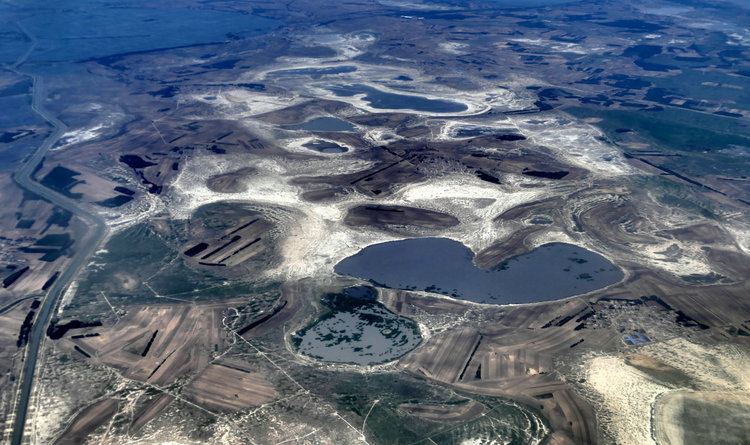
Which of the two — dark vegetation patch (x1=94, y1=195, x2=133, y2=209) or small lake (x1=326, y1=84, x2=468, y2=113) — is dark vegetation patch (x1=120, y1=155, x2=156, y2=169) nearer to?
dark vegetation patch (x1=94, y1=195, x2=133, y2=209)

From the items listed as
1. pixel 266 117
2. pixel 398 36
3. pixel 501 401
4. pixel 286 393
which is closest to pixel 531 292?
pixel 501 401

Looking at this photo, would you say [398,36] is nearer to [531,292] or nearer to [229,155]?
[229,155]

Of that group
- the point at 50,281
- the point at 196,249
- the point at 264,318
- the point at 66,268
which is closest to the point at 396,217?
the point at 264,318

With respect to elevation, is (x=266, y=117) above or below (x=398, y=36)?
below

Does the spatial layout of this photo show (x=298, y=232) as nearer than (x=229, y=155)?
Yes

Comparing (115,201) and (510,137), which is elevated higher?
(510,137)

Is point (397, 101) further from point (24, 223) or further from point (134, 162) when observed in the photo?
point (24, 223)

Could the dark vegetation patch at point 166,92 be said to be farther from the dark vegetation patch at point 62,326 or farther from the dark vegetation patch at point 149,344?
the dark vegetation patch at point 149,344

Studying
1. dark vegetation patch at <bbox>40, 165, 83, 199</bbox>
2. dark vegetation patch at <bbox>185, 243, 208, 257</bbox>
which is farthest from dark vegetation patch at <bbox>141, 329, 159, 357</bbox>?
dark vegetation patch at <bbox>40, 165, 83, 199</bbox>

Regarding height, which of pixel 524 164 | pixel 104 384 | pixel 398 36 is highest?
pixel 398 36
